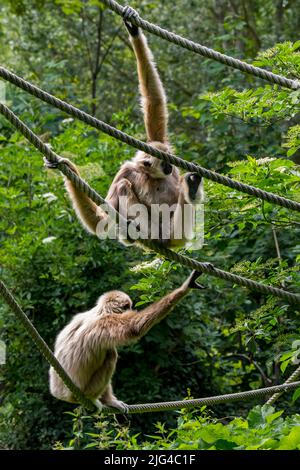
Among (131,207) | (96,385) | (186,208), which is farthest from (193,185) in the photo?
(96,385)

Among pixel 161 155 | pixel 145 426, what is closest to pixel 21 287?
pixel 145 426

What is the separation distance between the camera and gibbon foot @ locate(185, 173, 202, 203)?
5285mm

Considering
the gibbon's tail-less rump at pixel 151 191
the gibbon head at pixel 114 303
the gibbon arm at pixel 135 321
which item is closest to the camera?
the gibbon arm at pixel 135 321

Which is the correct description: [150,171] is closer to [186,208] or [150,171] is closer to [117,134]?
[186,208]

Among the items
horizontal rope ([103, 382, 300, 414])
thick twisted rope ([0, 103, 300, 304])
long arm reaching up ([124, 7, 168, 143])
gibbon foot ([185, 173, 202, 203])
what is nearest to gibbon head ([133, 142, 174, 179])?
long arm reaching up ([124, 7, 168, 143])

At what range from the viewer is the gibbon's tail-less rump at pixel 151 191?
5695mm

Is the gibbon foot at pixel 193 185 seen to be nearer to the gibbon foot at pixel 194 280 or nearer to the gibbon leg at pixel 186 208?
the gibbon leg at pixel 186 208

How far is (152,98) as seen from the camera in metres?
6.14

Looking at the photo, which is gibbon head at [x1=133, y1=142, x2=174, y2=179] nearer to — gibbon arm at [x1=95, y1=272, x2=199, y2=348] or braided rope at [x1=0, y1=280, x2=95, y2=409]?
gibbon arm at [x1=95, y1=272, x2=199, y2=348]

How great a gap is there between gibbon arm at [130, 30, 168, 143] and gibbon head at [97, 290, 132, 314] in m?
1.39

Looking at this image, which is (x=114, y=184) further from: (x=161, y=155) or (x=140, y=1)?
(x=140, y=1)

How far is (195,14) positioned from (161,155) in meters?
11.2


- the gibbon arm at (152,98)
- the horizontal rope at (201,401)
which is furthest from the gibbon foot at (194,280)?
the gibbon arm at (152,98)
